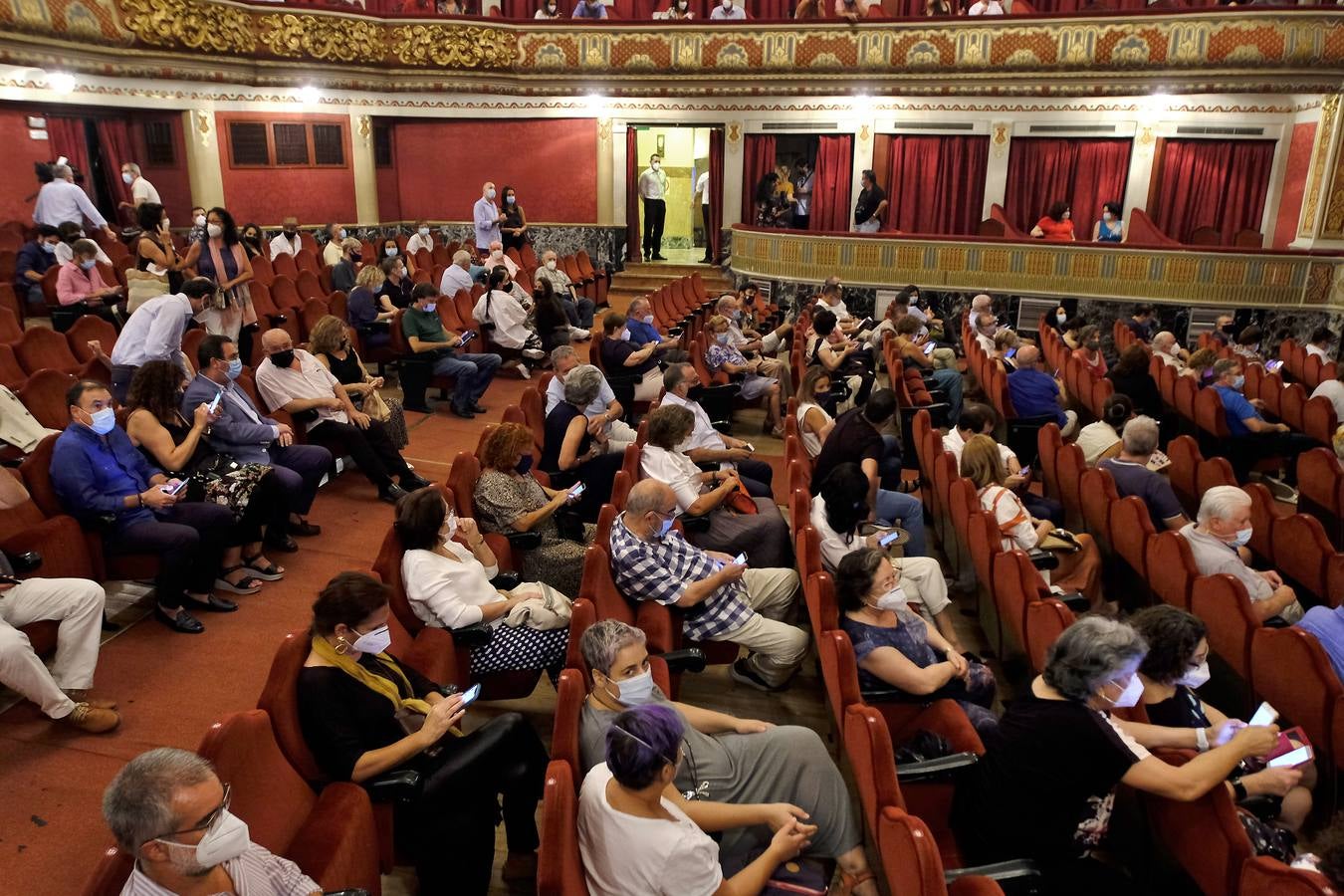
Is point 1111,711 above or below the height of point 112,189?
below

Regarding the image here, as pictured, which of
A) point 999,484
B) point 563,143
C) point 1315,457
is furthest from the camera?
point 563,143

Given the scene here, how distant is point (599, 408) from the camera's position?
176 inches

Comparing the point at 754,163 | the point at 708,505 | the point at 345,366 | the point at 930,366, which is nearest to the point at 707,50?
the point at 754,163

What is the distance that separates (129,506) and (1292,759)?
356cm

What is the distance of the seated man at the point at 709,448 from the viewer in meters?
4.45

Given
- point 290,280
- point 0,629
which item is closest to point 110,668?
point 0,629

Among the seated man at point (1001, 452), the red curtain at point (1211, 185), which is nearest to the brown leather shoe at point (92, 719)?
the seated man at point (1001, 452)

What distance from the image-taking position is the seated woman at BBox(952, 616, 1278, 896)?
201cm

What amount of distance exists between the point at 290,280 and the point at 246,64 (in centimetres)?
537

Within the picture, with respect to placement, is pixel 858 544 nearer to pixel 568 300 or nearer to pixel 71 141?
pixel 568 300

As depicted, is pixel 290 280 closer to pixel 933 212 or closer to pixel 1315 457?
pixel 1315 457

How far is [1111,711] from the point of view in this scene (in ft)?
8.02

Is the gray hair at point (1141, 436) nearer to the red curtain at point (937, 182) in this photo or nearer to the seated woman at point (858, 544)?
the seated woman at point (858, 544)

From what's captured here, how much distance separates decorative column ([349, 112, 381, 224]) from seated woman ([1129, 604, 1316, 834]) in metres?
12.6
